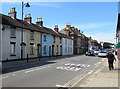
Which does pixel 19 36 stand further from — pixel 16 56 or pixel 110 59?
pixel 110 59

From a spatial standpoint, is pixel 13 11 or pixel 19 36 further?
pixel 13 11

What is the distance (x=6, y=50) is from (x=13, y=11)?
8557mm

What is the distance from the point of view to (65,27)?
62.6 m

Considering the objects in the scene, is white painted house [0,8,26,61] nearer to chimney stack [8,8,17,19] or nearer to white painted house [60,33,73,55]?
chimney stack [8,8,17,19]

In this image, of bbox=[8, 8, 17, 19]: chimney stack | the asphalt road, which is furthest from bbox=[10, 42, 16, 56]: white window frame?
the asphalt road

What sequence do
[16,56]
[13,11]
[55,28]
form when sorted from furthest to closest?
[55,28] → [13,11] → [16,56]

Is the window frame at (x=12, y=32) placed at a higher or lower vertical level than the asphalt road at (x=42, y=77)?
higher

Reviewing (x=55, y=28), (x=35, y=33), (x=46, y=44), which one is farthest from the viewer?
(x=55, y=28)

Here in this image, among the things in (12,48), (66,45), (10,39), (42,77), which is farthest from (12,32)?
(66,45)

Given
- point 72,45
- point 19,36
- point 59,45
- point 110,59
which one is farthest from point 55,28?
point 110,59

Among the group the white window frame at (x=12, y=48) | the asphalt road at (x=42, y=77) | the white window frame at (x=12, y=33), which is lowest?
the asphalt road at (x=42, y=77)

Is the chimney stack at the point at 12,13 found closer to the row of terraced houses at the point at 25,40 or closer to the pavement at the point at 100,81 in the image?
the row of terraced houses at the point at 25,40

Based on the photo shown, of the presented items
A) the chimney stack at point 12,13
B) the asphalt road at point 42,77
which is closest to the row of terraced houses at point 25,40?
the chimney stack at point 12,13

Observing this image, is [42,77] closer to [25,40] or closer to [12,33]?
[12,33]
